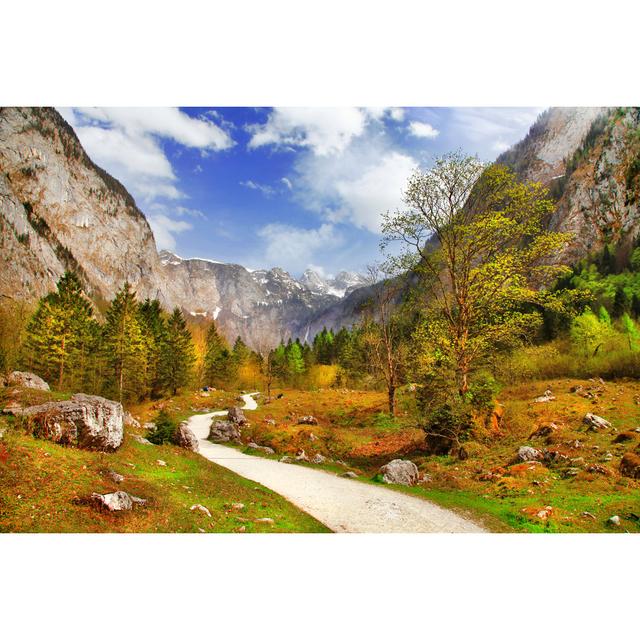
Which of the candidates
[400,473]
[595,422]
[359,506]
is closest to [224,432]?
[400,473]

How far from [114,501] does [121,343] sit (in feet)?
82.8

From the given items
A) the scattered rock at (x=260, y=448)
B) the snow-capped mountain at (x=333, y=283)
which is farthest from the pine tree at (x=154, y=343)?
the snow-capped mountain at (x=333, y=283)

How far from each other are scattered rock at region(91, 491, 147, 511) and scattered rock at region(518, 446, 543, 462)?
9908mm

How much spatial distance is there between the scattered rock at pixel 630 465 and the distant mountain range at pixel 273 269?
20.9 feet

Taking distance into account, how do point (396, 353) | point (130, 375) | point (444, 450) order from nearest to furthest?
point (444, 450) → point (396, 353) → point (130, 375)

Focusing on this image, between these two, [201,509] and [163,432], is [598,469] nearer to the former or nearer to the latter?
[201,509]

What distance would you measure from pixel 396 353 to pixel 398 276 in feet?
27.6

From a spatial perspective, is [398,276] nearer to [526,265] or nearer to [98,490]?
[526,265]

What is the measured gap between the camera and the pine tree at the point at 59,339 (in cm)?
2191

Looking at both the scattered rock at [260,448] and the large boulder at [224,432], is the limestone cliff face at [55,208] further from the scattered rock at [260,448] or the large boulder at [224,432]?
the scattered rock at [260,448]

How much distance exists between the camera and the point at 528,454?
10000 millimetres

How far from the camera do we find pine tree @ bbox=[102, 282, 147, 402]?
28.6 meters

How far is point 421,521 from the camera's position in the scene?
25.5ft
